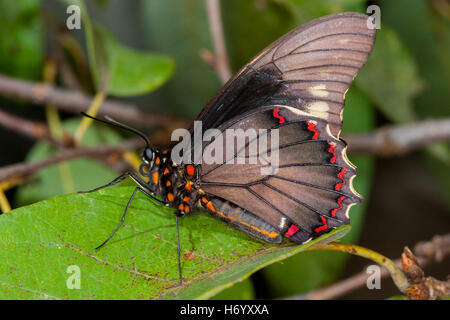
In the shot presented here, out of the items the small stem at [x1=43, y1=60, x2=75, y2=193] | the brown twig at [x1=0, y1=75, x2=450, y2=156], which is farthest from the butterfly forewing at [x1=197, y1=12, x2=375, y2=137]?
the small stem at [x1=43, y1=60, x2=75, y2=193]

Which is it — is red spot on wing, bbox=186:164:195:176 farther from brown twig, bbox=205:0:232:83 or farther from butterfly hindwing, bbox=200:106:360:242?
brown twig, bbox=205:0:232:83

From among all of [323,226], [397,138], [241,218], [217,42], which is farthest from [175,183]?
[397,138]

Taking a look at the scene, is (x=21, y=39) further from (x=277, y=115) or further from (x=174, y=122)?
(x=277, y=115)

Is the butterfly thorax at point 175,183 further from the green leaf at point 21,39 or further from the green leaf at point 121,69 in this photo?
the green leaf at point 21,39

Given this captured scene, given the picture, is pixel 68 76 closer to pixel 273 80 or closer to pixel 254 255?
pixel 273 80
